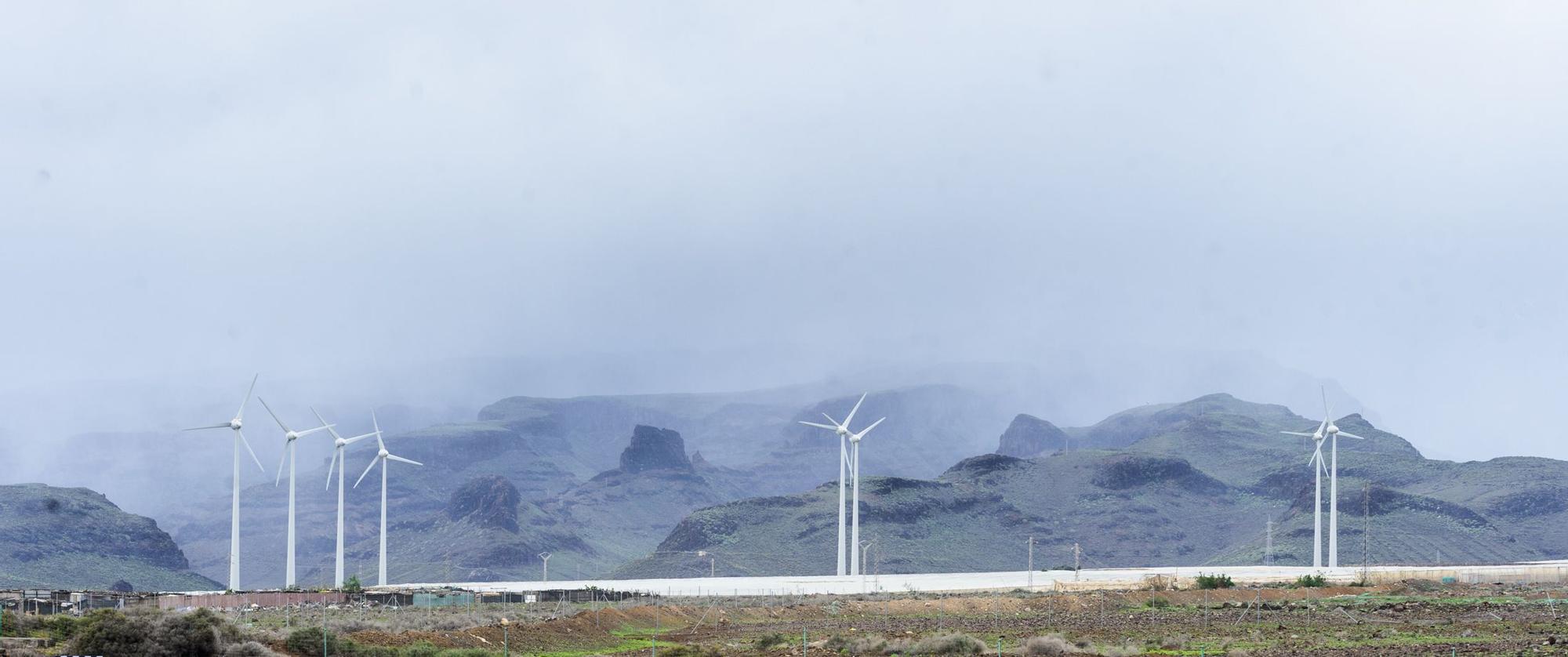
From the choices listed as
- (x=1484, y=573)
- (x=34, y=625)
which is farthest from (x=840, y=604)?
(x=1484, y=573)

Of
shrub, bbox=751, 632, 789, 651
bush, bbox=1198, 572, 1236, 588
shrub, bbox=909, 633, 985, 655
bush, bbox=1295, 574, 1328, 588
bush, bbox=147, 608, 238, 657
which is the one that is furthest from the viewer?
bush, bbox=1295, 574, 1328, 588

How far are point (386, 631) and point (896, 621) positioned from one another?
35.1 m

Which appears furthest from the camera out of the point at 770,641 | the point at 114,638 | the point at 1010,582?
the point at 1010,582

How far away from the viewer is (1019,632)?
78.0 meters

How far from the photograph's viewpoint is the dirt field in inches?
2562

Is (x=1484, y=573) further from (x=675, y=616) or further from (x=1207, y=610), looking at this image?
(x=675, y=616)

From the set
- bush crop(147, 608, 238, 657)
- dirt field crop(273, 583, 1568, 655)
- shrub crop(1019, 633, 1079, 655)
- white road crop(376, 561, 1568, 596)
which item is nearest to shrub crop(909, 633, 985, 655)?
dirt field crop(273, 583, 1568, 655)

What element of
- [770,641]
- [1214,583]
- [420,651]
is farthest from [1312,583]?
[420,651]

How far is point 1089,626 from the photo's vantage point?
273 ft

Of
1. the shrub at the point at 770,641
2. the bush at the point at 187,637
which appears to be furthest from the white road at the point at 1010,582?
the bush at the point at 187,637

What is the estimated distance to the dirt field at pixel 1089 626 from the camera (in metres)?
65.1

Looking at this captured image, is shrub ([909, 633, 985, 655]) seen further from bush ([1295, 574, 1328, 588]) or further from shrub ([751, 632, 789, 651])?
bush ([1295, 574, 1328, 588])

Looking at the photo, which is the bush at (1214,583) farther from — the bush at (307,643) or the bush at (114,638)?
the bush at (114,638)

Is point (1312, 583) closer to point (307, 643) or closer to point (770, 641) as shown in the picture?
point (770, 641)
